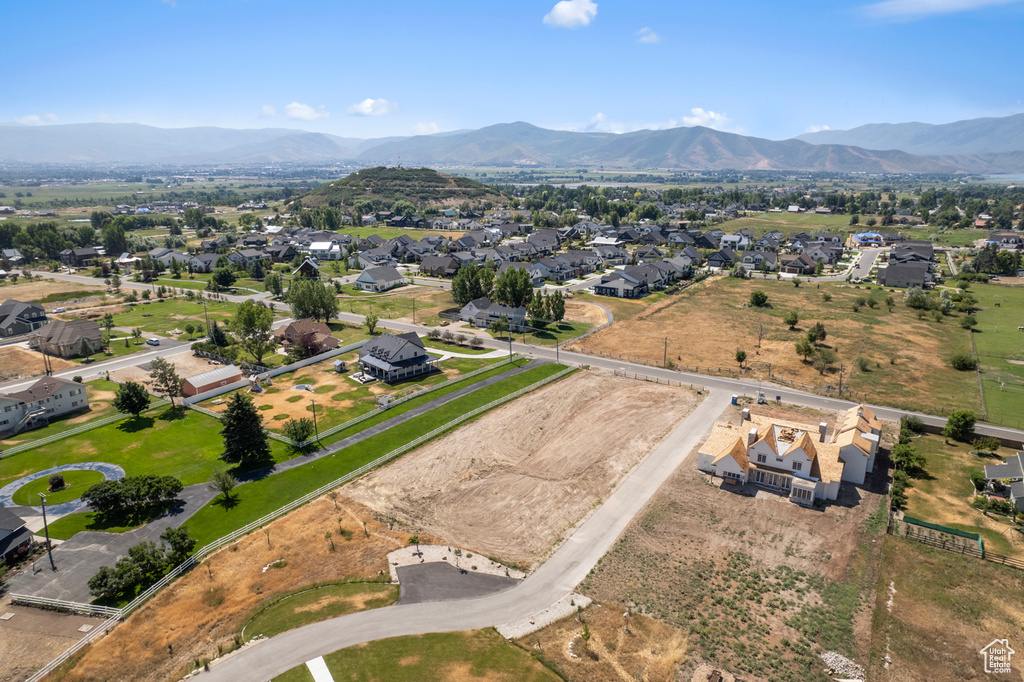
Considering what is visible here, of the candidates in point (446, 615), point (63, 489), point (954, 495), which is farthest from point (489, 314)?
Answer: point (954, 495)

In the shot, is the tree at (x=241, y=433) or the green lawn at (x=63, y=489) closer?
the green lawn at (x=63, y=489)

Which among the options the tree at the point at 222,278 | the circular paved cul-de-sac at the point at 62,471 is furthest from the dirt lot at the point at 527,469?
the tree at the point at 222,278

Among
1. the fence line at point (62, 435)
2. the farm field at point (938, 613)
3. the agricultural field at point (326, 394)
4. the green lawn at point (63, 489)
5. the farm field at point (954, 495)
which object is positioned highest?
the agricultural field at point (326, 394)

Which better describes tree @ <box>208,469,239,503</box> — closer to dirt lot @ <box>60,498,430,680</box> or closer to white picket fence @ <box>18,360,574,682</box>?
white picket fence @ <box>18,360,574,682</box>

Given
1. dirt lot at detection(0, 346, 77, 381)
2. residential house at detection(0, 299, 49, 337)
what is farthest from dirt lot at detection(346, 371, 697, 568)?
residential house at detection(0, 299, 49, 337)

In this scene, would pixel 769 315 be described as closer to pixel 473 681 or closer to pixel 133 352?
pixel 473 681

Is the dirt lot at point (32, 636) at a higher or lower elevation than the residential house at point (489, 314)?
lower

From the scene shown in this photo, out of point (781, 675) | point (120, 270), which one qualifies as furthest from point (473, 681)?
point (120, 270)

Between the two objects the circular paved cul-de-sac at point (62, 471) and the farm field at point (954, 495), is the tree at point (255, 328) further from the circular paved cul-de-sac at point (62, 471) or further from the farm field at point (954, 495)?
the farm field at point (954, 495)
